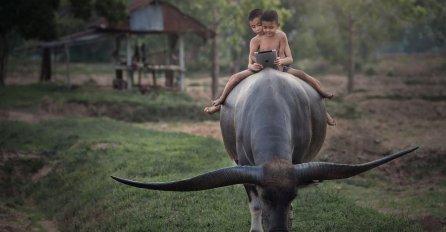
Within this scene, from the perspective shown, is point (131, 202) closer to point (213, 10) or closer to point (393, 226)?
point (393, 226)

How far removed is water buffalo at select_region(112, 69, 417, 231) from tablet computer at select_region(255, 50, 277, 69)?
16cm

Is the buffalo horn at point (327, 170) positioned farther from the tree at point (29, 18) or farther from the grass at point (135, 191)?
the tree at point (29, 18)

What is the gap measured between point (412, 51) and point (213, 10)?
208 feet

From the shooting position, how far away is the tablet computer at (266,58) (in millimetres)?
7020

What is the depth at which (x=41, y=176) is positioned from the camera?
1338 centimetres

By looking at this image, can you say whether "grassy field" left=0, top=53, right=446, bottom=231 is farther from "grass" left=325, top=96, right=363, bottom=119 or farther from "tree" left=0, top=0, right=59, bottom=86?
"tree" left=0, top=0, right=59, bottom=86

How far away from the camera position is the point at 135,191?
33.8 ft

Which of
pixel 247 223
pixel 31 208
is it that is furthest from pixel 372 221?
pixel 31 208

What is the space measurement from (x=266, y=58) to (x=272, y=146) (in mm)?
1724

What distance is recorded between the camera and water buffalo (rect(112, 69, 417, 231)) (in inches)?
207

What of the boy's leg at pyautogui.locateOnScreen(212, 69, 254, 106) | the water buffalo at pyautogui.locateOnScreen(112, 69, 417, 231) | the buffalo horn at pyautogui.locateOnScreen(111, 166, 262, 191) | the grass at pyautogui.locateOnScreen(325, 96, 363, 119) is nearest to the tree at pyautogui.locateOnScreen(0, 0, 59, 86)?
the grass at pyautogui.locateOnScreen(325, 96, 363, 119)

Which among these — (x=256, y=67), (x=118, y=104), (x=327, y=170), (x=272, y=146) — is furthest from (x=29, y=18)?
(x=327, y=170)

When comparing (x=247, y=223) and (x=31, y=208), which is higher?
(x=247, y=223)

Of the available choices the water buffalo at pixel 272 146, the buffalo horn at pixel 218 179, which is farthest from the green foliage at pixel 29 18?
the buffalo horn at pixel 218 179
